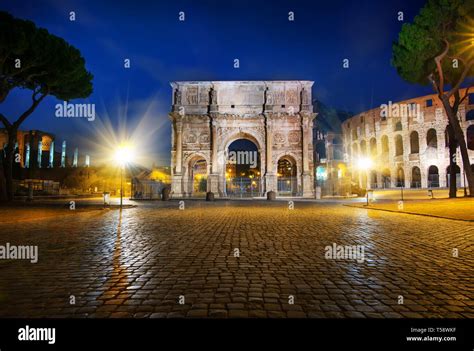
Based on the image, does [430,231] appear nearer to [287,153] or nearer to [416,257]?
[416,257]

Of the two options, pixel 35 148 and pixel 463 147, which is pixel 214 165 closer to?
pixel 463 147

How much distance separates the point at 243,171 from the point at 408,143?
28196mm

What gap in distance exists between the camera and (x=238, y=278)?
11.1ft

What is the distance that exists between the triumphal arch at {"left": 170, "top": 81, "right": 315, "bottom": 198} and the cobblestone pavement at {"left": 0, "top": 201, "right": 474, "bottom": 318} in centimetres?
2418

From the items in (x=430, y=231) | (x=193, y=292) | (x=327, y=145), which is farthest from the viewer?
(x=327, y=145)

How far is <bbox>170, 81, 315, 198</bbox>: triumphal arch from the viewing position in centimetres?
3009

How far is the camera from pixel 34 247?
515 cm

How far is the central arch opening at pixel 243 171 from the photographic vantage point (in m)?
29.9

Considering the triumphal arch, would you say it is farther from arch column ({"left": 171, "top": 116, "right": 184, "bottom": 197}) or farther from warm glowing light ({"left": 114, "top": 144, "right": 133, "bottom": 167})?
warm glowing light ({"left": 114, "top": 144, "right": 133, "bottom": 167})

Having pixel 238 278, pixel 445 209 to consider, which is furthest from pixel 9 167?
pixel 445 209

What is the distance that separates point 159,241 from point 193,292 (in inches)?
117

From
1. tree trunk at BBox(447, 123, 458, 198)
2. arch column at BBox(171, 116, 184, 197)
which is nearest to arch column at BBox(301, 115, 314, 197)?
tree trunk at BBox(447, 123, 458, 198)

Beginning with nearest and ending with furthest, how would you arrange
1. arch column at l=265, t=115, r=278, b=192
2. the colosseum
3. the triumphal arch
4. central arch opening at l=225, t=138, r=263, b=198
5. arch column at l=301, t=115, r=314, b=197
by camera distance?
1. arch column at l=301, t=115, r=314, b=197
2. arch column at l=265, t=115, r=278, b=192
3. central arch opening at l=225, t=138, r=263, b=198
4. the triumphal arch
5. the colosseum
